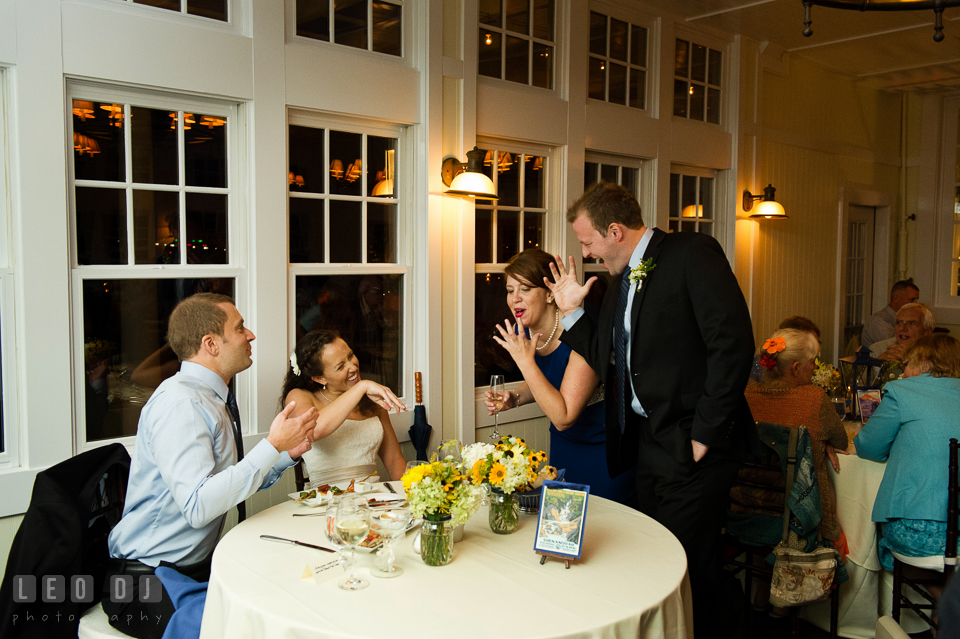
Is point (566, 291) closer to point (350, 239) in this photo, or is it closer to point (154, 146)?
point (350, 239)

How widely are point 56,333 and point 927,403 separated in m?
3.61

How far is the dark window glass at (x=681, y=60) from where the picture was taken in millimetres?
5594

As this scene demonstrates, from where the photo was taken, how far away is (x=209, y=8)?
10.7 ft

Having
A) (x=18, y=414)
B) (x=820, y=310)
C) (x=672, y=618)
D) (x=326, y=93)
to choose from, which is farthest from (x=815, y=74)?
(x=18, y=414)

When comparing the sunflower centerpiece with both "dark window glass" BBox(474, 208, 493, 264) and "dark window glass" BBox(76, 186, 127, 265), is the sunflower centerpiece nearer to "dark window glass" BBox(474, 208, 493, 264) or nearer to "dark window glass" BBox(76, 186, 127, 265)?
"dark window glass" BBox(76, 186, 127, 265)

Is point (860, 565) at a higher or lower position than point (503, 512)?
lower

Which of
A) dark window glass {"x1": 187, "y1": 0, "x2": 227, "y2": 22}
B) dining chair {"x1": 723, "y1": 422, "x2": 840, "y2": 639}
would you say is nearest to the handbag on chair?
dining chair {"x1": 723, "y1": 422, "x2": 840, "y2": 639}

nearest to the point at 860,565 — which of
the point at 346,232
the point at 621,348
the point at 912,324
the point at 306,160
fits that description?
the point at 621,348

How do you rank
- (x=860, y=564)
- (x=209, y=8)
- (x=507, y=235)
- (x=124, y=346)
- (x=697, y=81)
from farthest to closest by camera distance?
(x=697, y=81) < (x=507, y=235) < (x=860, y=564) < (x=209, y=8) < (x=124, y=346)

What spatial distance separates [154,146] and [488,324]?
2136 mm

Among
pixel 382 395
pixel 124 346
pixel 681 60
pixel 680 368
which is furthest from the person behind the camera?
pixel 681 60

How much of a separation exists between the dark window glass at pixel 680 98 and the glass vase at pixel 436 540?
4541mm

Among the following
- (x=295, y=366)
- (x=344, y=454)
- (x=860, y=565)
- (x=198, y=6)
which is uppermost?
(x=198, y=6)

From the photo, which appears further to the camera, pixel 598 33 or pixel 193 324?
pixel 598 33
